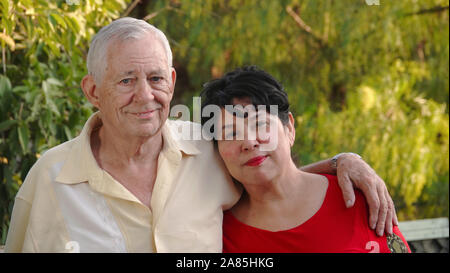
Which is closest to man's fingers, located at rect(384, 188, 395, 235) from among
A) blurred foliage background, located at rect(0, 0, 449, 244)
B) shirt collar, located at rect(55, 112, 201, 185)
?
shirt collar, located at rect(55, 112, 201, 185)

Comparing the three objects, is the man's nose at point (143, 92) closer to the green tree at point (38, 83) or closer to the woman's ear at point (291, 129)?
the woman's ear at point (291, 129)

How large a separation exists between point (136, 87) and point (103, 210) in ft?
1.24

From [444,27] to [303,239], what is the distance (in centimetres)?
424

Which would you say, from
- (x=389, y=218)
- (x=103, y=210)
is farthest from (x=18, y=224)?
(x=389, y=218)

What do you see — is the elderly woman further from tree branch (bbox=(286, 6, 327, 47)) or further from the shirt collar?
tree branch (bbox=(286, 6, 327, 47))

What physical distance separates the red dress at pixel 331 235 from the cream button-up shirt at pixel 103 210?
0.48ft

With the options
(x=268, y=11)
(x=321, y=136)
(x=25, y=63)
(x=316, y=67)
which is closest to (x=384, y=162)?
(x=321, y=136)

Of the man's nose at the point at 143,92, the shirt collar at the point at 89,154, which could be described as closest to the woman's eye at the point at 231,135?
the shirt collar at the point at 89,154

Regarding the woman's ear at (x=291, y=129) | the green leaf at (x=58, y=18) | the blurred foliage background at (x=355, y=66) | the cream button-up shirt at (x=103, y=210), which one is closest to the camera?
the cream button-up shirt at (x=103, y=210)

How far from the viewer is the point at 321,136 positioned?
5.38 m

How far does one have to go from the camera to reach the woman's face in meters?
1.85

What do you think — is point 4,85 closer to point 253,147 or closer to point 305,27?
point 253,147

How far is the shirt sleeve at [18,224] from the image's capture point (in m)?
1.79

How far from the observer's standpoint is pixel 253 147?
1.84m
